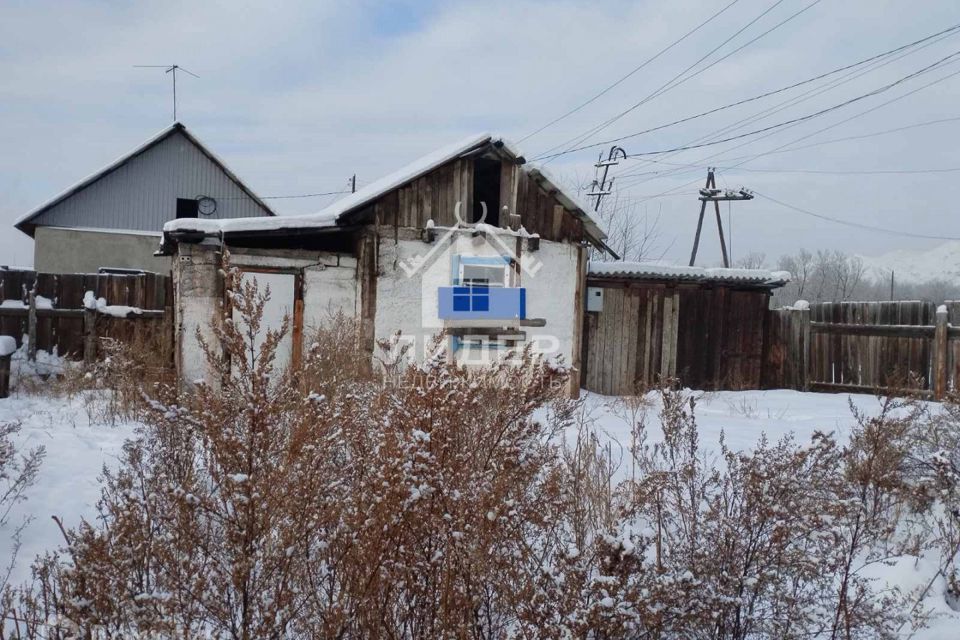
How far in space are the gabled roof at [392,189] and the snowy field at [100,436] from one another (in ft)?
7.75

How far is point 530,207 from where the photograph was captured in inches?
404

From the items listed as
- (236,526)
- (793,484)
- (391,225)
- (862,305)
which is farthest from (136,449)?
(862,305)

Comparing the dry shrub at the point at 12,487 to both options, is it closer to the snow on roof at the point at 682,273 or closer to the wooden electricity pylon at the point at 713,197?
the snow on roof at the point at 682,273

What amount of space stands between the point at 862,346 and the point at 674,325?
120 inches

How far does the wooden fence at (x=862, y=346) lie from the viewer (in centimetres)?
1070

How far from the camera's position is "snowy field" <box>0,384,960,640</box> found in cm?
411

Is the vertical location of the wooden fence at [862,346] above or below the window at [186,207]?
below

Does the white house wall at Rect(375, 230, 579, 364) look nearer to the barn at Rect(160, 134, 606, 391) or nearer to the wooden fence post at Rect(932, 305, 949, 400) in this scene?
the barn at Rect(160, 134, 606, 391)

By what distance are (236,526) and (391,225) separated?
7.40 m

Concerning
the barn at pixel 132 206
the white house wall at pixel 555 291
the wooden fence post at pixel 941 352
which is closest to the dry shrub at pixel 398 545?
the white house wall at pixel 555 291

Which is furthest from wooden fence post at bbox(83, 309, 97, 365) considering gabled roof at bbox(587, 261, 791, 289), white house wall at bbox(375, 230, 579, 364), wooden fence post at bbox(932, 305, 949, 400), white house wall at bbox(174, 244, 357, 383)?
wooden fence post at bbox(932, 305, 949, 400)

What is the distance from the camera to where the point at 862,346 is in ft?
38.3

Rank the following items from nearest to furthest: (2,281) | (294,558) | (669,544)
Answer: (294,558) < (669,544) < (2,281)

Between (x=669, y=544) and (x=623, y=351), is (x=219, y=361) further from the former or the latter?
(x=623, y=351)
